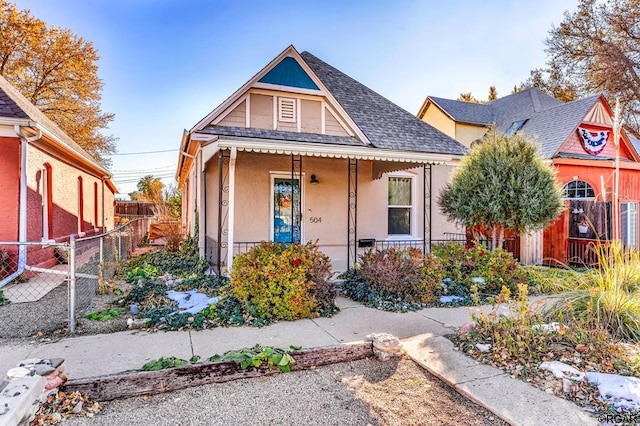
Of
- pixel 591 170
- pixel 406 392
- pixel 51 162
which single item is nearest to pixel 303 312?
pixel 406 392

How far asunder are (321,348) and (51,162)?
32.3 feet

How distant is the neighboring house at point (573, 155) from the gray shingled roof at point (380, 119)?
1811 mm

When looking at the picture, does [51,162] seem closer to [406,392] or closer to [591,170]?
[406,392]

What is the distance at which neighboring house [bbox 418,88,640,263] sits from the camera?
11.0 m

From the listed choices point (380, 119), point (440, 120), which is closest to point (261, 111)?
point (380, 119)

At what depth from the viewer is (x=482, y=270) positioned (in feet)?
25.7

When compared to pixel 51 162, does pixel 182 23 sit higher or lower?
higher

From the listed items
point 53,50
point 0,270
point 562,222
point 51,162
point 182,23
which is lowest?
point 0,270

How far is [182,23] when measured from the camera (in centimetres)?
1103

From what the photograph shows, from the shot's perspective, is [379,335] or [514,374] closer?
[514,374]

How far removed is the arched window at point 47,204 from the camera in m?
9.72

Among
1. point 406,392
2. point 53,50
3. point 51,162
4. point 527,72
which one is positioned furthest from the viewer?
point 527,72

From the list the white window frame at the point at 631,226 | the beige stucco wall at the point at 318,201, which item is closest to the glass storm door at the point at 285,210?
the beige stucco wall at the point at 318,201

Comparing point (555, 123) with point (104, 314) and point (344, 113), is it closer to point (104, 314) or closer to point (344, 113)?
point (344, 113)
